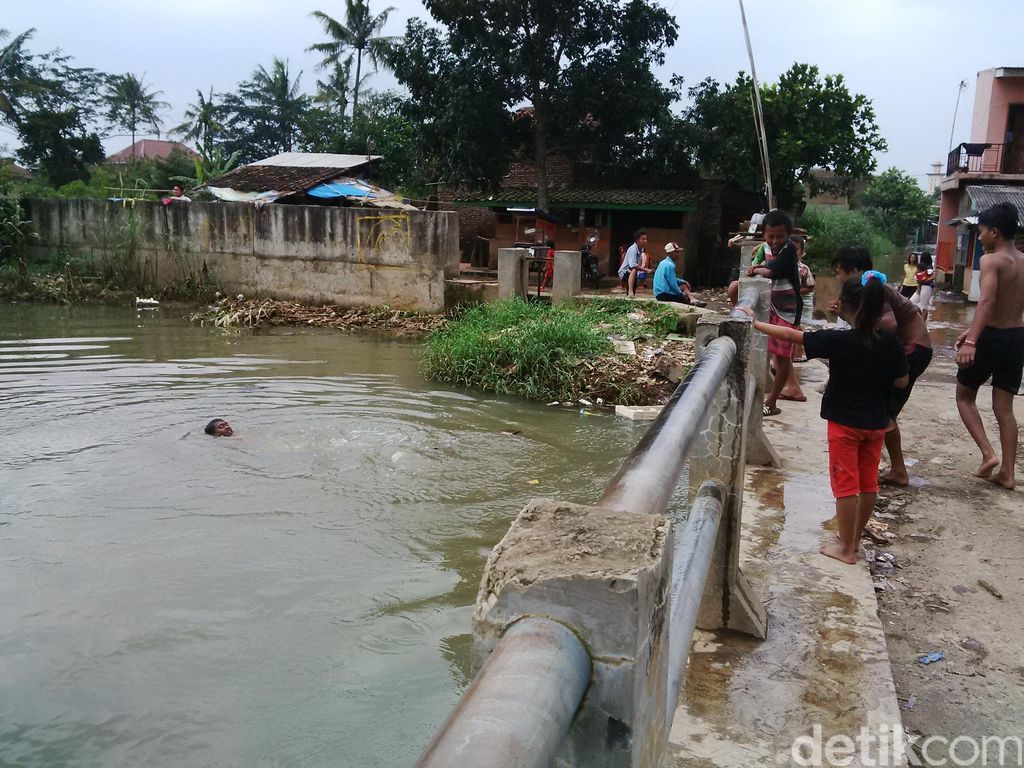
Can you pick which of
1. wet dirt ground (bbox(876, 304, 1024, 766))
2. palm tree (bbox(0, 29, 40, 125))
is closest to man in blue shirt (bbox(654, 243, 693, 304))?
wet dirt ground (bbox(876, 304, 1024, 766))

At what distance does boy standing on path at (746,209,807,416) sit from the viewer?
6180 millimetres

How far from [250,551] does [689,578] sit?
14.2ft

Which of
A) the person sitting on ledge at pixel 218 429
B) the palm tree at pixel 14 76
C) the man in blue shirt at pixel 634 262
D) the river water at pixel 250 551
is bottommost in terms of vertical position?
the river water at pixel 250 551

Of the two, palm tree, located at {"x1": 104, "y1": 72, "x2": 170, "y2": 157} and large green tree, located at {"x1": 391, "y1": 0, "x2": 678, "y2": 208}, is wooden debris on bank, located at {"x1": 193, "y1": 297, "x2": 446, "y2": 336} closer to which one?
large green tree, located at {"x1": 391, "y1": 0, "x2": 678, "y2": 208}

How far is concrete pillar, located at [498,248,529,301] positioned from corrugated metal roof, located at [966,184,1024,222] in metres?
14.2

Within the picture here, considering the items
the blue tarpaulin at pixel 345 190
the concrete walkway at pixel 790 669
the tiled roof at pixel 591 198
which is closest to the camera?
the concrete walkway at pixel 790 669

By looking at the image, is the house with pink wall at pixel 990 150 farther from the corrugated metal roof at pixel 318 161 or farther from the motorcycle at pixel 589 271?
the corrugated metal roof at pixel 318 161

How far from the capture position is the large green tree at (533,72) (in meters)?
19.4

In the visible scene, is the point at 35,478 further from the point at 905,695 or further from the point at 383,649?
the point at 905,695

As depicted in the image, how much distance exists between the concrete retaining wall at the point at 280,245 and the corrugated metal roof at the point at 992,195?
49.1 feet

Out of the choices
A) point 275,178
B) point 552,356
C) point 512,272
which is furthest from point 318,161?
point 552,356

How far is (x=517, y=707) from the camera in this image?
30.0 inches

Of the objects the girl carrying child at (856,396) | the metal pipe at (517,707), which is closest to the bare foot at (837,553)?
the girl carrying child at (856,396)

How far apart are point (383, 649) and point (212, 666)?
33.8 inches
